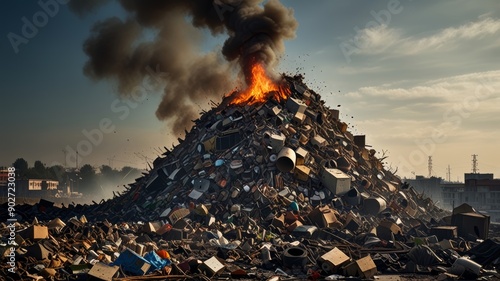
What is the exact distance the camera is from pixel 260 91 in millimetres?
26125

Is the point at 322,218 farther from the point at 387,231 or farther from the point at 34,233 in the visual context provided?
the point at 34,233

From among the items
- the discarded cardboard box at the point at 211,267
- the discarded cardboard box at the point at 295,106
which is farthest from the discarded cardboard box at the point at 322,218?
the discarded cardboard box at the point at 295,106

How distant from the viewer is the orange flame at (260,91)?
25.1m

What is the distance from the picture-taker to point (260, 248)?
13.6m

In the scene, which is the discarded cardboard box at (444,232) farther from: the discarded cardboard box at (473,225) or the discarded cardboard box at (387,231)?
the discarded cardboard box at (387,231)

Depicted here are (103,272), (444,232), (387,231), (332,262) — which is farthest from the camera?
(444,232)

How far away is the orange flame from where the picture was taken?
2506 centimetres

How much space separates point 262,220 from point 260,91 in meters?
10.9

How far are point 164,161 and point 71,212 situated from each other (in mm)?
5843

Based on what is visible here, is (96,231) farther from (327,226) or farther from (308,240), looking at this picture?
(327,226)

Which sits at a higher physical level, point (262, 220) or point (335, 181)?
point (335, 181)

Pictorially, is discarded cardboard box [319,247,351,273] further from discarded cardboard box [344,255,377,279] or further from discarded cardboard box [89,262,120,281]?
discarded cardboard box [89,262,120,281]

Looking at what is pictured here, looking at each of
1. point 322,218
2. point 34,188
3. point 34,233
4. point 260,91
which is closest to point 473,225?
point 322,218

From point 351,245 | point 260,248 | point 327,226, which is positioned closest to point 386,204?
point 327,226
